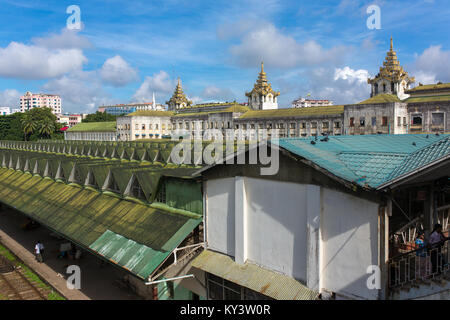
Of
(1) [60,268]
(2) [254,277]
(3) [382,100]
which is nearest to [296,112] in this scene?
(3) [382,100]

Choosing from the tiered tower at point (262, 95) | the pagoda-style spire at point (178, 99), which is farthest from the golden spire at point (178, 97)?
the tiered tower at point (262, 95)

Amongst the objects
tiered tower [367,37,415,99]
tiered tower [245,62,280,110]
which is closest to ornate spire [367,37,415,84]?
tiered tower [367,37,415,99]

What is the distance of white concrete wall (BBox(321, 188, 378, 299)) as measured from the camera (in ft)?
33.9

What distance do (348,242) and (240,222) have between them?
4.32 meters

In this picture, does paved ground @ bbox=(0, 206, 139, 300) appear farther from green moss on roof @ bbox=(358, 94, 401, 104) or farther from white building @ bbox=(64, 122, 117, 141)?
white building @ bbox=(64, 122, 117, 141)

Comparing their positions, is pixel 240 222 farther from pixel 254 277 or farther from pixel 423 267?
pixel 423 267

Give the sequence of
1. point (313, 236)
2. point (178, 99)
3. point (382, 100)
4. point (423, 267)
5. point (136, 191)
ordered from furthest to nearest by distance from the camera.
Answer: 1. point (178, 99)
2. point (382, 100)
3. point (136, 191)
4. point (313, 236)
5. point (423, 267)

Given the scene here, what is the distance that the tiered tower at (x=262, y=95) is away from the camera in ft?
290

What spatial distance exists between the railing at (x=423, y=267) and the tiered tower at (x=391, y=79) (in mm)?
65616

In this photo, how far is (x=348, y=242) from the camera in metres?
10.8

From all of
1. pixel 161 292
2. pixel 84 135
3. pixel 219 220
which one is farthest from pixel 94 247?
pixel 84 135

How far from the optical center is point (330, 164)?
37.3ft
